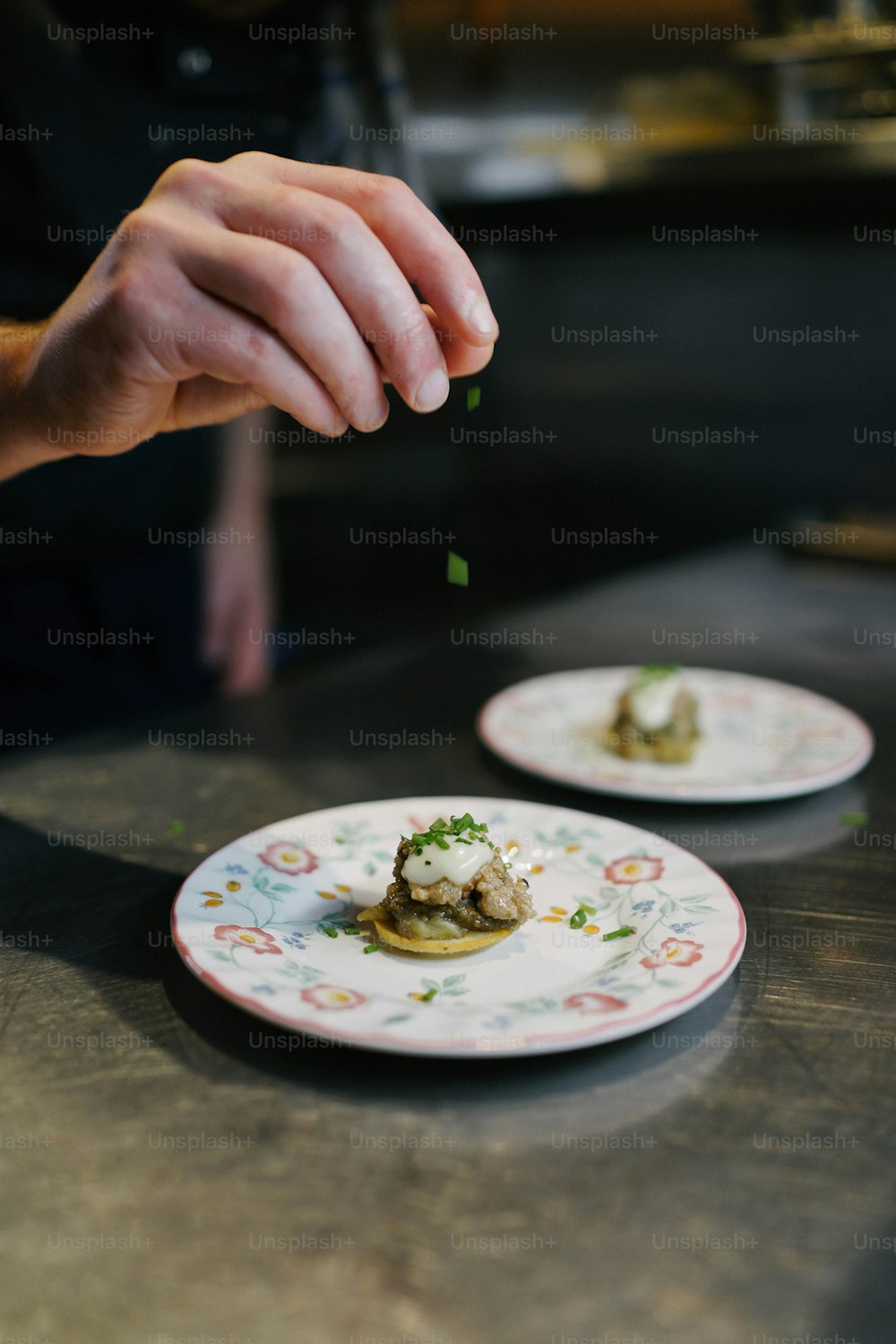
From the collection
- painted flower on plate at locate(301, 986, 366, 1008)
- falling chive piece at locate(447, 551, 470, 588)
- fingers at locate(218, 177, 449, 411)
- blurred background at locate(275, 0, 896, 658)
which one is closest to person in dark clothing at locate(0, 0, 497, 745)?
fingers at locate(218, 177, 449, 411)

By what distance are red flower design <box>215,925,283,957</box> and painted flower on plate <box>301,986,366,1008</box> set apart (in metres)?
0.08

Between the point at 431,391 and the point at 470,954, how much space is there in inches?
19.2

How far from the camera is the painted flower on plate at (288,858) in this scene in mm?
1053

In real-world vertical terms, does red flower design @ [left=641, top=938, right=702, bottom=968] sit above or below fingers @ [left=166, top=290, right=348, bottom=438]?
→ below

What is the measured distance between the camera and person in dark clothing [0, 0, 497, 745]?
37.8 inches

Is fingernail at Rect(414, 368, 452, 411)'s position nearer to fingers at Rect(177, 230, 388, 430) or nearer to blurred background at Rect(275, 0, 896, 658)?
fingers at Rect(177, 230, 388, 430)

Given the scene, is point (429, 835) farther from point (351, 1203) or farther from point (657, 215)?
point (657, 215)

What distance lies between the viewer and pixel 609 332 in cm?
432

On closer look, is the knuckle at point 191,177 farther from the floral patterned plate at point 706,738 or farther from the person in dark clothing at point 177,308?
the floral patterned plate at point 706,738

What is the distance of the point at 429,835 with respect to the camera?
1.02 metres

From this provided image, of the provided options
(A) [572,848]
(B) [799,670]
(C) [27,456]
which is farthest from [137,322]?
(B) [799,670]

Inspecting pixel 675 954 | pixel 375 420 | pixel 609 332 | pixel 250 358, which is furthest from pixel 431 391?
pixel 609 332

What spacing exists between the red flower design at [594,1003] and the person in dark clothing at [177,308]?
528 millimetres

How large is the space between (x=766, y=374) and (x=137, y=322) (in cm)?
336
